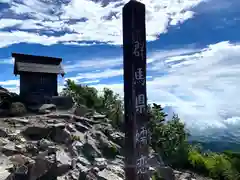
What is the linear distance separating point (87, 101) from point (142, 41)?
18766mm

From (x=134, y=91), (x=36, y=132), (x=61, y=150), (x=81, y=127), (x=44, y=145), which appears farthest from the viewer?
(x=81, y=127)

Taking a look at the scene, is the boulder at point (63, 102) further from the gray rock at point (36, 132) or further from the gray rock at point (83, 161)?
the gray rock at point (83, 161)

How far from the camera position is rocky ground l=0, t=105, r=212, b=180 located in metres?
9.76

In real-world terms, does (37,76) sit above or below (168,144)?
above

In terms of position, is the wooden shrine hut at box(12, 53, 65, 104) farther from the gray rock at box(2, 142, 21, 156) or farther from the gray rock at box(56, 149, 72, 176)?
the gray rock at box(56, 149, 72, 176)

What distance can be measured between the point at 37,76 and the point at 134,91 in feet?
58.9

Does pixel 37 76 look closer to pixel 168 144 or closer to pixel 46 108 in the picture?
pixel 46 108

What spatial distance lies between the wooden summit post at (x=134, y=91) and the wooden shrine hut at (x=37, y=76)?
16.0 m

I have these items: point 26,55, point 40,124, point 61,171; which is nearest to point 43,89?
point 26,55

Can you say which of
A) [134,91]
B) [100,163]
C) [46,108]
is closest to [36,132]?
[100,163]


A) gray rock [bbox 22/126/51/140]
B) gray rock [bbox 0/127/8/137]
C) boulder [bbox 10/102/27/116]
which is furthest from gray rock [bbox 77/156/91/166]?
boulder [bbox 10/102/27/116]

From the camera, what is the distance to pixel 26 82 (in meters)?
22.7

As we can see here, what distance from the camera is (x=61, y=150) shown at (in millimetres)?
11406

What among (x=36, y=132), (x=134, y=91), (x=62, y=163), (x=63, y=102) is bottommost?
(x=62, y=163)
